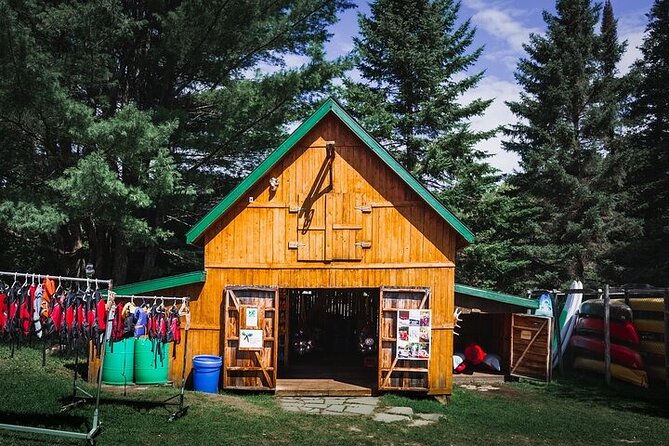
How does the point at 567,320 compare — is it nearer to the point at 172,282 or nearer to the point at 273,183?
the point at 273,183

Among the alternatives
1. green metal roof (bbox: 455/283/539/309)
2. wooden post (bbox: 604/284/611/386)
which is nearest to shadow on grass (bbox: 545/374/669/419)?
wooden post (bbox: 604/284/611/386)

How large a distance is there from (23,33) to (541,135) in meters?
23.1

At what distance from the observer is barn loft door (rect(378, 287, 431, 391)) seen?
44.2ft

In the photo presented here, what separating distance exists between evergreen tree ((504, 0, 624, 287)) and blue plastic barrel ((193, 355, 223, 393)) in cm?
1816

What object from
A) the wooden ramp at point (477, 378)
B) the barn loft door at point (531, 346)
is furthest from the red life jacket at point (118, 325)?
the barn loft door at point (531, 346)

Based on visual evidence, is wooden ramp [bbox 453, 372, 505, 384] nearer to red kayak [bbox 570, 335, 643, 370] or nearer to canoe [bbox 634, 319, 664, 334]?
red kayak [bbox 570, 335, 643, 370]

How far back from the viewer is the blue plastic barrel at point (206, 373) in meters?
13.1

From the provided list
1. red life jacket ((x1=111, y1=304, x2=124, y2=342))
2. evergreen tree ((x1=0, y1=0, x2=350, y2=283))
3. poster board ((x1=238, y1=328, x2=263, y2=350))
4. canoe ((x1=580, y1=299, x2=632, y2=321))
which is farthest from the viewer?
canoe ((x1=580, y1=299, x2=632, y2=321))

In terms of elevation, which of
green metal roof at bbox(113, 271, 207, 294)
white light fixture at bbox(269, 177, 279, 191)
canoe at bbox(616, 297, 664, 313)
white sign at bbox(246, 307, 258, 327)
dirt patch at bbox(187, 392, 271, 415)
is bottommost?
dirt patch at bbox(187, 392, 271, 415)

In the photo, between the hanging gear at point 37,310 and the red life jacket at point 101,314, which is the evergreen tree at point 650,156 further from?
the hanging gear at point 37,310

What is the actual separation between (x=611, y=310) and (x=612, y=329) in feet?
2.01

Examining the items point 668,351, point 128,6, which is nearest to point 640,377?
point 668,351

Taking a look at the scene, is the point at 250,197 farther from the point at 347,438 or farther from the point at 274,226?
the point at 347,438

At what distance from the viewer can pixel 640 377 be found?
15.8 m
